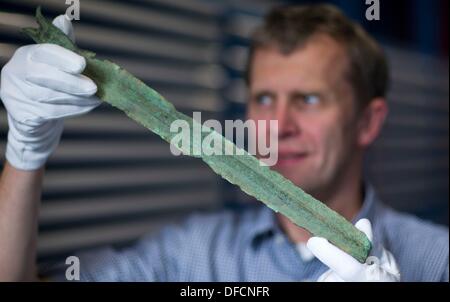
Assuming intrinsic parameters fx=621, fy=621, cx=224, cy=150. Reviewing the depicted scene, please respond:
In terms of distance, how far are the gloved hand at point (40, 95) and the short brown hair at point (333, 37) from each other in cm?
79

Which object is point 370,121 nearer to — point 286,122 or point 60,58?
point 286,122

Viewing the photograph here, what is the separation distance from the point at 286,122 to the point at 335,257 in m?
0.65

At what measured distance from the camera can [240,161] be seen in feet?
3.51

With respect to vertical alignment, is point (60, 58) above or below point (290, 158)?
above

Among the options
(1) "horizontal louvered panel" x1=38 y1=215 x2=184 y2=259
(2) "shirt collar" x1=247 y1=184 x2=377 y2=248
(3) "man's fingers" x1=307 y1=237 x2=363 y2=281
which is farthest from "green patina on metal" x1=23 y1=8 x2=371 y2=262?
(1) "horizontal louvered panel" x1=38 y1=215 x2=184 y2=259

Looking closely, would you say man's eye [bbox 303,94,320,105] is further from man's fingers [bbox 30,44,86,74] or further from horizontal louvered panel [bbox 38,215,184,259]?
horizontal louvered panel [bbox 38,215,184,259]

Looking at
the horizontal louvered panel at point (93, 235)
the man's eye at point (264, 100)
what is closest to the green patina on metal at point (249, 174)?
the man's eye at point (264, 100)

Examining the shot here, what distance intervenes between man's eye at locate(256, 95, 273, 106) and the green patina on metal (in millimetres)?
759

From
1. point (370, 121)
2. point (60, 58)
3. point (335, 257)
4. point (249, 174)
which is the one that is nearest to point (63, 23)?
point (60, 58)

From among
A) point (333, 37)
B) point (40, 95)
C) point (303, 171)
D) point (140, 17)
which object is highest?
point (140, 17)

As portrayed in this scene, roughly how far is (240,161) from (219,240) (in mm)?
793

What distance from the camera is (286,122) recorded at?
5.72ft
